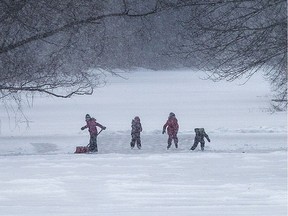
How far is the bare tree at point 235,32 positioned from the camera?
708 centimetres

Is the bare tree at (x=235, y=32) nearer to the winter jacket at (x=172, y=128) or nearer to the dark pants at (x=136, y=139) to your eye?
the winter jacket at (x=172, y=128)

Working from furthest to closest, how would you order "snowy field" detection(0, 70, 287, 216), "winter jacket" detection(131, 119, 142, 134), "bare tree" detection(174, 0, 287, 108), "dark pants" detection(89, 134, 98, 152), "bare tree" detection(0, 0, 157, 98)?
1. "winter jacket" detection(131, 119, 142, 134)
2. "dark pants" detection(89, 134, 98, 152)
3. "bare tree" detection(0, 0, 157, 98)
4. "bare tree" detection(174, 0, 287, 108)
5. "snowy field" detection(0, 70, 287, 216)

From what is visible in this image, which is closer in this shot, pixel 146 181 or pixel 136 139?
pixel 146 181

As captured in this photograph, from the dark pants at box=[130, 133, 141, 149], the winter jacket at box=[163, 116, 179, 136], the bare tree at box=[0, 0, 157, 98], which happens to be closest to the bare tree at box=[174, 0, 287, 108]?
the bare tree at box=[0, 0, 157, 98]

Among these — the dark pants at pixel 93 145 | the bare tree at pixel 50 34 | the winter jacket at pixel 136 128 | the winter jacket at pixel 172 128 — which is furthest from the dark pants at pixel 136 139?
the bare tree at pixel 50 34

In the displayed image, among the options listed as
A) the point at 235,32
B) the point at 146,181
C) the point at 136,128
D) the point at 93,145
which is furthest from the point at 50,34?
the point at 136,128

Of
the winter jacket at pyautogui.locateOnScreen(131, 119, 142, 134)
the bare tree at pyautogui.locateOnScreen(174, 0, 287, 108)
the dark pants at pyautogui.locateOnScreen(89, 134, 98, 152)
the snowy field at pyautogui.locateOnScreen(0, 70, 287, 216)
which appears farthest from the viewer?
the winter jacket at pyautogui.locateOnScreen(131, 119, 142, 134)

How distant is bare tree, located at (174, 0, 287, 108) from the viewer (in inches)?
279

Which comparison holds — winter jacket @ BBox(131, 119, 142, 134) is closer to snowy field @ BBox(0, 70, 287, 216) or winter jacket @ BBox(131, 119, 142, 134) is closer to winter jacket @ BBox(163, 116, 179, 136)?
snowy field @ BBox(0, 70, 287, 216)

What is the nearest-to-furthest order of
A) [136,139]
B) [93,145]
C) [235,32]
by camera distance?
[235,32] → [93,145] → [136,139]

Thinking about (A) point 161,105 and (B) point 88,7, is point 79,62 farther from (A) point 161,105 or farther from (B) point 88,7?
(A) point 161,105

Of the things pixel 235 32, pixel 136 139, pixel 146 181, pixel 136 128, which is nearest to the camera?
pixel 235 32

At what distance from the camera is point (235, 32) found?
743 centimetres

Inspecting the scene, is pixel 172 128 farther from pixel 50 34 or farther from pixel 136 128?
pixel 50 34
